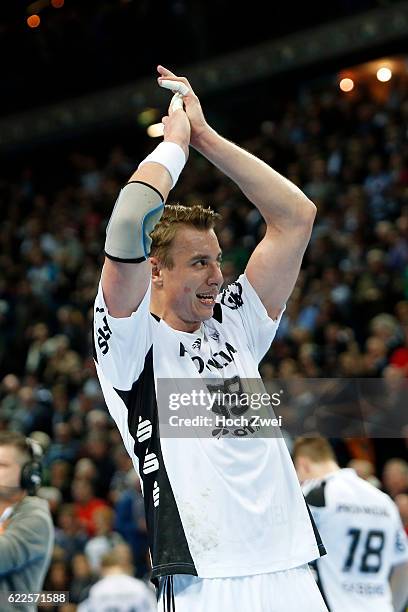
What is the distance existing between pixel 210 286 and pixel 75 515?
8602mm

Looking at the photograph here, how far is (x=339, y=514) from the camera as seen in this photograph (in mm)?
6859

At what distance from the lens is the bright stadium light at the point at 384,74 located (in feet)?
71.7

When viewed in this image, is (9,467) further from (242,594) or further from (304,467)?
(304,467)

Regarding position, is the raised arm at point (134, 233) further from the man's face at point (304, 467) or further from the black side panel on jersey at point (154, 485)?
the man's face at point (304, 467)

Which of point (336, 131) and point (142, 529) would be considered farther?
point (336, 131)

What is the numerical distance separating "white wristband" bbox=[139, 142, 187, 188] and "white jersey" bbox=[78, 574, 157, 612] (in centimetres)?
453

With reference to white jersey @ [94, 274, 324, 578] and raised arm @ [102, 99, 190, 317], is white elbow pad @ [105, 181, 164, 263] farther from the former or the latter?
white jersey @ [94, 274, 324, 578]

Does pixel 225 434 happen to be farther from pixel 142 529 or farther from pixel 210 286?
pixel 142 529

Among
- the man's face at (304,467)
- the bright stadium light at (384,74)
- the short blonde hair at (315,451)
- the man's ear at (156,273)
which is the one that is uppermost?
the bright stadium light at (384,74)

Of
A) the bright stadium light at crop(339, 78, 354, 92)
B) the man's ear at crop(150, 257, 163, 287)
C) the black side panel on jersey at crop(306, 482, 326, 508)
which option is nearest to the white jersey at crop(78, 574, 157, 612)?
the black side panel on jersey at crop(306, 482, 326, 508)

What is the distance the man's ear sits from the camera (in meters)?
4.05

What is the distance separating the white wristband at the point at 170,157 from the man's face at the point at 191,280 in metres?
0.33

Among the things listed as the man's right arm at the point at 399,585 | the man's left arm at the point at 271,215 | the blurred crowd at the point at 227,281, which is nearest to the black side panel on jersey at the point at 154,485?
the man's left arm at the point at 271,215

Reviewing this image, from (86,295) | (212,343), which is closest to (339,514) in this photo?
(212,343)
